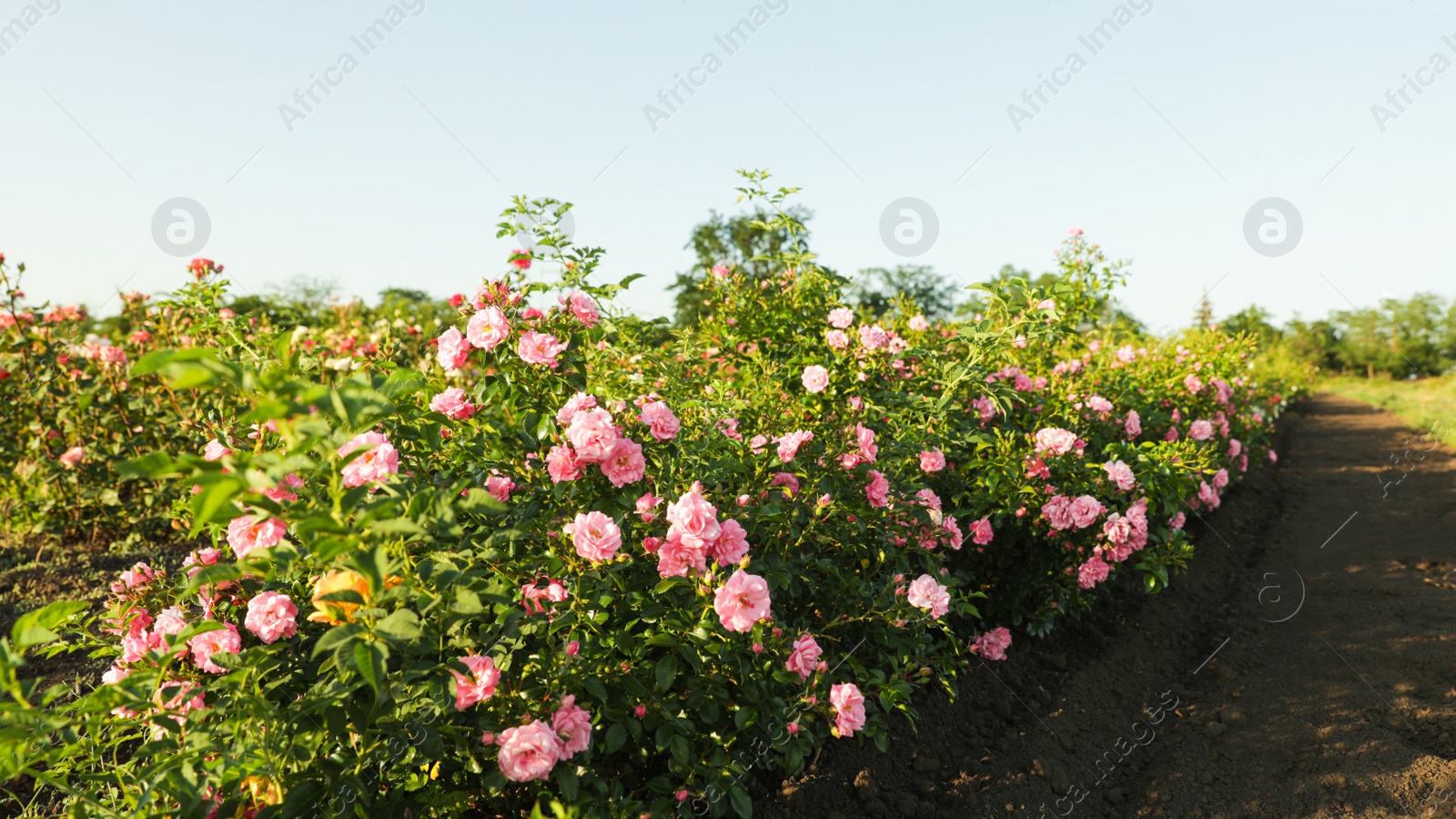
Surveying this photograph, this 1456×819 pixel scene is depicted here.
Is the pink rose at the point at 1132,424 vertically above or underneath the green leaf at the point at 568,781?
underneath

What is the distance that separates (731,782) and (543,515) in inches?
33.7

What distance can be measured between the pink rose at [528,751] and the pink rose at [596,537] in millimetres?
379

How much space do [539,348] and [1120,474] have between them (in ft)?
8.03

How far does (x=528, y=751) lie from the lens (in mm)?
1633

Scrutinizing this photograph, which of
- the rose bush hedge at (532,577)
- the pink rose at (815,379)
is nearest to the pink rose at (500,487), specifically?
the rose bush hedge at (532,577)

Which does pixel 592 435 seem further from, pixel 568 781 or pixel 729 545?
pixel 568 781

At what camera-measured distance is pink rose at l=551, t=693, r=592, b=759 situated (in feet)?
5.61

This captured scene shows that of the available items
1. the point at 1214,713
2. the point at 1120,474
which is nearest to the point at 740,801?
the point at 1120,474

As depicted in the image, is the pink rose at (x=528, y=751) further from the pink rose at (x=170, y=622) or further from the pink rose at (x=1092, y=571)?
Answer: the pink rose at (x=1092, y=571)

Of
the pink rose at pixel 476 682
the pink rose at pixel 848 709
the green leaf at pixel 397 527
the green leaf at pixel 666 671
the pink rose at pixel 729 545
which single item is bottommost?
the pink rose at pixel 848 709

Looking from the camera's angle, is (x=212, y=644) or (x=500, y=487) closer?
(x=212, y=644)

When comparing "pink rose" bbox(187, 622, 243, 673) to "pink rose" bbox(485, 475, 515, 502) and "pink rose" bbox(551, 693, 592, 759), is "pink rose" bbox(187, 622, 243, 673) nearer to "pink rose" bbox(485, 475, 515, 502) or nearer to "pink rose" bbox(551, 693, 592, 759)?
"pink rose" bbox(485, 475, 515, 502)

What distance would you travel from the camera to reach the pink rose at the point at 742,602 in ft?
5.91

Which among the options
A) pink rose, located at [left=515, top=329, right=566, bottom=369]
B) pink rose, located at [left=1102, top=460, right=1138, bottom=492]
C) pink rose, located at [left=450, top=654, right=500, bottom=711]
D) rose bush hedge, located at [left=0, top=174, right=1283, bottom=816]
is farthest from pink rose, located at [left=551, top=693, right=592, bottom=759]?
pink rose, located at [left=1102, top=460, right=1138, bottom=492]
